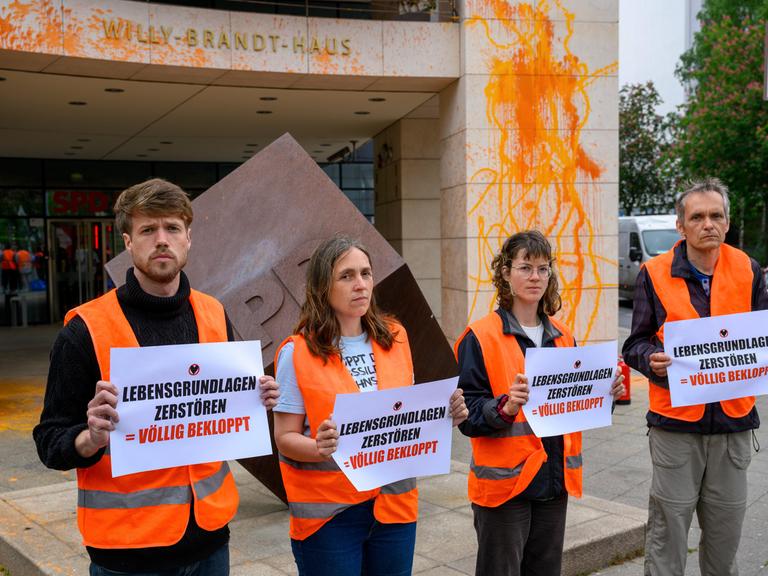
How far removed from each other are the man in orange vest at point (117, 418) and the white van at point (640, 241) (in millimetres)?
21617

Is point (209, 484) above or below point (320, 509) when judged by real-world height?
above

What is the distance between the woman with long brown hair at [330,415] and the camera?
2.96 meters

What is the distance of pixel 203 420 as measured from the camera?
111 inches

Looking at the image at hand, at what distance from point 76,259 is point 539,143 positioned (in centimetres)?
1435

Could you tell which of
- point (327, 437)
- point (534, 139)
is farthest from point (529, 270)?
point (534, 139)

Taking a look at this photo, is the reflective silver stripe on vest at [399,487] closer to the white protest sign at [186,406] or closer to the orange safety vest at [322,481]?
the orange safety vest at [322,481]

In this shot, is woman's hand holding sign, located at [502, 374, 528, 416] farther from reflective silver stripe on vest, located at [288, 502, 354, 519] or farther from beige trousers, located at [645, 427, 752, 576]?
beige trousers, located at [645, 427, 752, 576]

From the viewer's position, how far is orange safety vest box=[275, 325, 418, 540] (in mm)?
2955

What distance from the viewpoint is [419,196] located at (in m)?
14.1

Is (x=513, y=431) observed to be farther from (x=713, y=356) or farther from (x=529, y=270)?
(x=713, y=356)

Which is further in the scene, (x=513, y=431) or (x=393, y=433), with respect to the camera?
(x=513, y=431)

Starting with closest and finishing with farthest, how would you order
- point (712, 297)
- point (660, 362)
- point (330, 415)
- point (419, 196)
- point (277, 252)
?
point (330, 415) → point (660, 362) → point (712, 297) → point (277, 252) → point (419, 196)

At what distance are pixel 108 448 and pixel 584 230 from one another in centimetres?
895

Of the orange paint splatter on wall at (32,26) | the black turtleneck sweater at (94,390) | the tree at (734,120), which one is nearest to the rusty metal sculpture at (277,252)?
the black turtleneck sweater at (94,390)
